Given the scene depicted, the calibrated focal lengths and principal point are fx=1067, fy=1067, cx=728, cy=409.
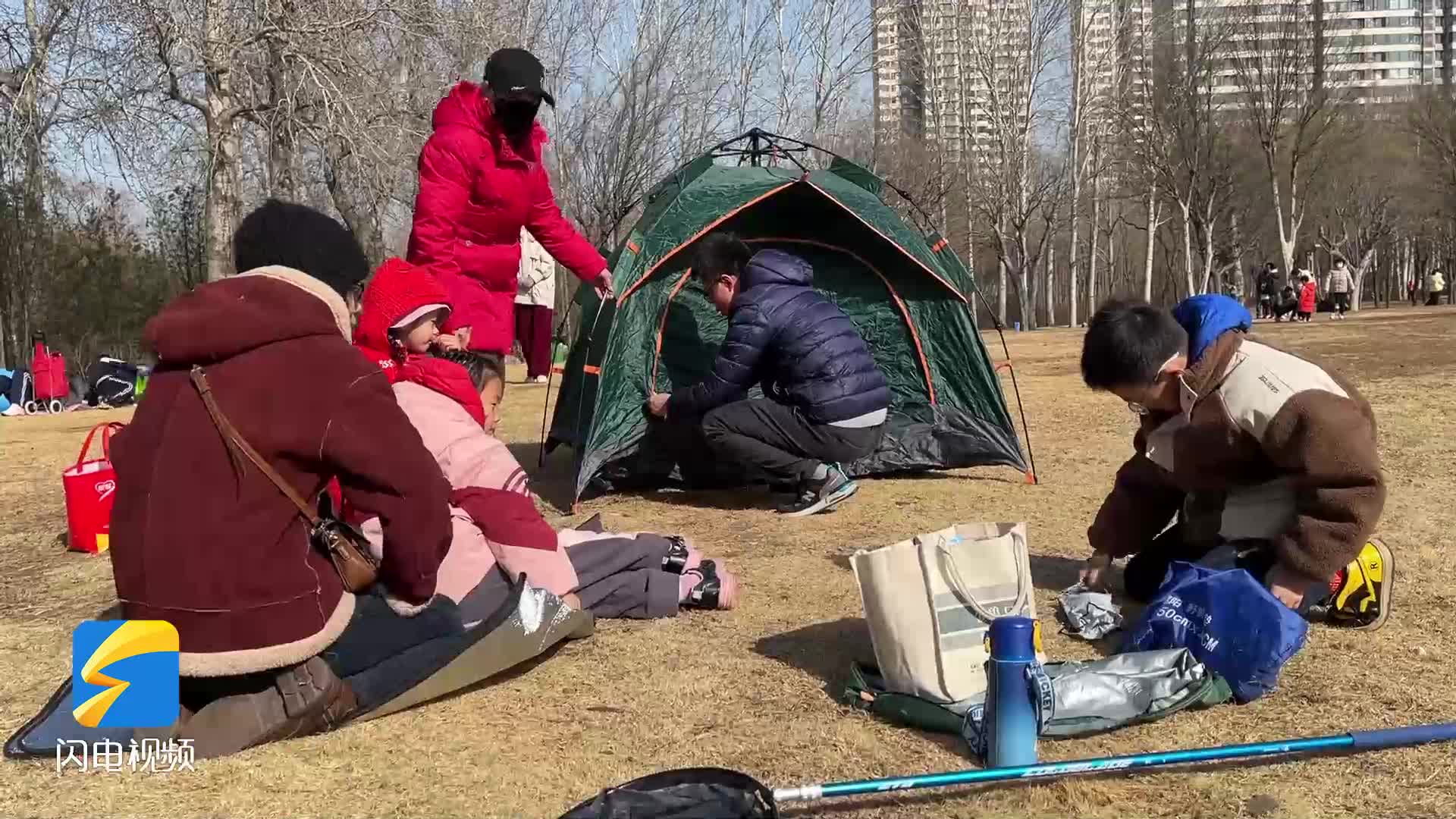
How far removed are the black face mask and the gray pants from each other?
82.8 inches

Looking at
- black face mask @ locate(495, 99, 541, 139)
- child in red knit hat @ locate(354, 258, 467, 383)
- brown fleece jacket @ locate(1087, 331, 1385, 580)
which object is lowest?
brown fleece jacket @ locate(1087, 331, 1385, 580)

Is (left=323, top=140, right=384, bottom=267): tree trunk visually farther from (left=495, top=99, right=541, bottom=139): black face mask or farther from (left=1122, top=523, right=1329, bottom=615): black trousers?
(left=1122, top=523, right=1329, bottom=615): black trousers

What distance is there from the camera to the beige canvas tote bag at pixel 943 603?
8.17 feet

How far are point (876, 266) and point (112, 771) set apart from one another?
179 inches

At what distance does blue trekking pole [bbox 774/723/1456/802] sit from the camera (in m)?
2.03

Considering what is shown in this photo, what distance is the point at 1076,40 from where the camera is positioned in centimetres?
2914

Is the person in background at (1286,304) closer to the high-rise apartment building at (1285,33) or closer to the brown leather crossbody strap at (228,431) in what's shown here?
the high-rise apartment building at (1285,33)

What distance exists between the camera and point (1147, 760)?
2131 millimetres

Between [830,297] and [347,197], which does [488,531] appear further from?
[347,197]

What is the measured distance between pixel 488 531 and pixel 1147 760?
176cm

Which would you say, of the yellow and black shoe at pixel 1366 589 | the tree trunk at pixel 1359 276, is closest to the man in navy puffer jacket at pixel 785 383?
the yellow and black shoe at pixel 1366 589

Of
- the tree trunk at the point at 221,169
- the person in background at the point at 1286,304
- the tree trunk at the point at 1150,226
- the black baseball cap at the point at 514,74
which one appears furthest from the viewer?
the tree trunk at the point at 1150,226

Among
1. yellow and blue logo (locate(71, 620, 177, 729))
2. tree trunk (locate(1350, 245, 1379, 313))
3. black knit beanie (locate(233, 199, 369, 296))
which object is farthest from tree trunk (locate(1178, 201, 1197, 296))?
yellow and blue logo (locate(71, 620, 177, 729))

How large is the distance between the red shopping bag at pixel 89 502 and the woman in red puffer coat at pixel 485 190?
161 cm
